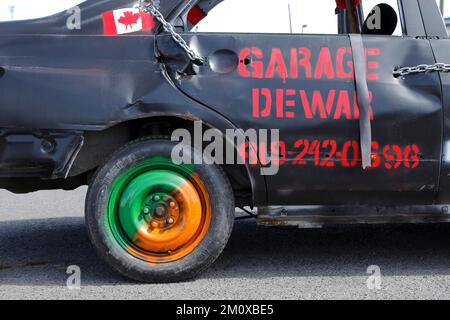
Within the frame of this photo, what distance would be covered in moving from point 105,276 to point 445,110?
2092 mm

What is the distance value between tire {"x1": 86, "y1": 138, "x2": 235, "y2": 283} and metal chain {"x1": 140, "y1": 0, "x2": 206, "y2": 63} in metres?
0.48

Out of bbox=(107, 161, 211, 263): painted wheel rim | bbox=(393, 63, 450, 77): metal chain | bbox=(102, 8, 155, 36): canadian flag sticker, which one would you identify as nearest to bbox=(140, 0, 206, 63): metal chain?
bbox=(102, 8, 155, 36): canadian flag sticker

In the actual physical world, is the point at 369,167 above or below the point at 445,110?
below

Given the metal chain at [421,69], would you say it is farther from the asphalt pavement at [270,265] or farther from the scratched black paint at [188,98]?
the asphalt pavement at [270,265]

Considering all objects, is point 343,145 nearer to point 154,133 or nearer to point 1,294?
point 154,133

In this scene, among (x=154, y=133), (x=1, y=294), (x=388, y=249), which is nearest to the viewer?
(x=1, y=294)

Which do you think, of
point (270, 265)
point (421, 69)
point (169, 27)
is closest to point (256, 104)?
point (169, 27)

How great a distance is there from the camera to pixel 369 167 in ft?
12.3

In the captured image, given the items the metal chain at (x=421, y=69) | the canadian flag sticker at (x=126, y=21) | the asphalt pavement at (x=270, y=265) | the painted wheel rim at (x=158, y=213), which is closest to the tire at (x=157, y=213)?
the painted wheel rim at (x=158, y=213)

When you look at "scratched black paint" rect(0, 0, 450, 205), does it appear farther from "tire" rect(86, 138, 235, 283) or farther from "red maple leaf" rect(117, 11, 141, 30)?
"tire" rect(86, 138, 235, 283)

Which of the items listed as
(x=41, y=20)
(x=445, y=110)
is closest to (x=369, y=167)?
(x=445, y=110)

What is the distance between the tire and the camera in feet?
12.1

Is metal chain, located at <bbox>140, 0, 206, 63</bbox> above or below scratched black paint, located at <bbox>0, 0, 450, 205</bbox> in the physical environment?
above

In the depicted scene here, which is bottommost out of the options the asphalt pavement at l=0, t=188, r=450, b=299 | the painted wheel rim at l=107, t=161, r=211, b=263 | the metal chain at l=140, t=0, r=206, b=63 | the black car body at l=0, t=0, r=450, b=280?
the asphalt pavement at l=0, t=188, r=450, b=299
